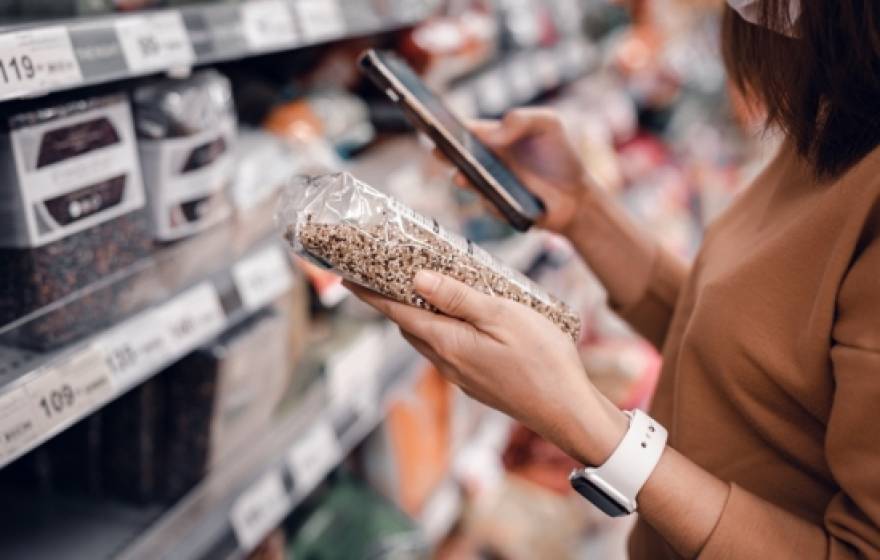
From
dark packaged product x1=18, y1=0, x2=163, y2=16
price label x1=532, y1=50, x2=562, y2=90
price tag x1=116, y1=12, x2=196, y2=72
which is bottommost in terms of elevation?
price label x1=532, y1=50, x2=562, y2=90

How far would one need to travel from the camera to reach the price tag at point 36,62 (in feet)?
2.23

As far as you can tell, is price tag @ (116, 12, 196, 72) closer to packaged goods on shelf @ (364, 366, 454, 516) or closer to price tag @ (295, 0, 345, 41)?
price tag @ (295, 0, 345, 41)

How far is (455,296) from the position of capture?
71 cm

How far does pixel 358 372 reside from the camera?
4.45ft

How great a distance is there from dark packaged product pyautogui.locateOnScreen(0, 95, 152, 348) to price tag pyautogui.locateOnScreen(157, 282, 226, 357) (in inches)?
Result: 2.6

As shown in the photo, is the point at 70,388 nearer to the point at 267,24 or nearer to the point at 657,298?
the point at 267,24

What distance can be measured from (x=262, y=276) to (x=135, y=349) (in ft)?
0.79

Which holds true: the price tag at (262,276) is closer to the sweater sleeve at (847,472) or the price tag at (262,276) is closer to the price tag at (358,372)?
the price tag at (358,372)

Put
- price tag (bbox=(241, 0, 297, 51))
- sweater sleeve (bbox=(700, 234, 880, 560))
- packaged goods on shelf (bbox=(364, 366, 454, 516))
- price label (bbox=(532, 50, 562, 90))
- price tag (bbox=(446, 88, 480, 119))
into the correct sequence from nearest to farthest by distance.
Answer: sweater sleeve (bbox=(700, 234, 880, 560)), price tag (bbox=(241, 0, 297, 51)), packaged goods on shelf (bbox=(364, 366, 454, 516)), price tag (bbox=(446, 88, 480, 119)), price label (bbox=(532, 50, 562, 90))

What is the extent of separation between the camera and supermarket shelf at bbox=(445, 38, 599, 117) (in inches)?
72.8

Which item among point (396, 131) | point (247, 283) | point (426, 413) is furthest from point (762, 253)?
point (396, 131)

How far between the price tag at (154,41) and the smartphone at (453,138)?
207 mm

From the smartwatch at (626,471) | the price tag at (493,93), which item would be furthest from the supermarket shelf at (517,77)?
the smartwatch at (626,471)

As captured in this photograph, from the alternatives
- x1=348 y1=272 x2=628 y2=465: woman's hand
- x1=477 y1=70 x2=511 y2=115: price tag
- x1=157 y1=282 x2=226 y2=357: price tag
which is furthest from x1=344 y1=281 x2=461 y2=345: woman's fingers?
x1=477 y1=70 x2=511 y2=115: price tag
